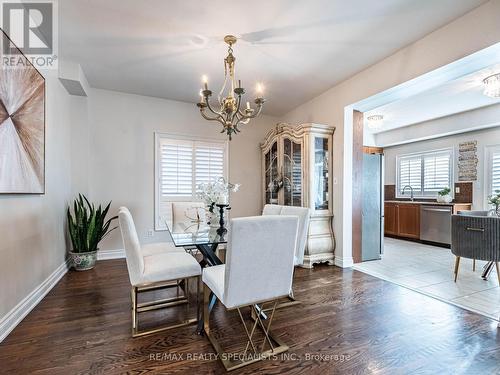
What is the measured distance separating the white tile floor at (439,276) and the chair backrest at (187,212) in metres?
2.38

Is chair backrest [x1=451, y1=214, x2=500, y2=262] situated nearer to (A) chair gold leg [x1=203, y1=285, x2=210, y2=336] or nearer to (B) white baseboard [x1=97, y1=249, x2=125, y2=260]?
(A) chair gold leg [x1=203, y1=285, x2=210, y2=336]

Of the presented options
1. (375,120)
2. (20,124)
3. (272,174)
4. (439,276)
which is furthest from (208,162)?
(439,276)

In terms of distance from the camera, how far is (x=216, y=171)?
14.9 ft

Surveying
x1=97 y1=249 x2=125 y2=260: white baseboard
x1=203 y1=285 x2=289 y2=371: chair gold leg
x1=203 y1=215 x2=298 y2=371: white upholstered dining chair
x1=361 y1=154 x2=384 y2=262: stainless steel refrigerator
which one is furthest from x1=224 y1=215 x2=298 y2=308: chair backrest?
x1=97 y1=249 x2=125 y2=260: white baseboard

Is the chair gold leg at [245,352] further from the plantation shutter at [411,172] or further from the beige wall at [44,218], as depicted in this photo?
the plantation shutter at [411,172]

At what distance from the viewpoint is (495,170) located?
448cm

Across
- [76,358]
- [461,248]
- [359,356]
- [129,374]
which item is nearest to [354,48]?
[461,248]

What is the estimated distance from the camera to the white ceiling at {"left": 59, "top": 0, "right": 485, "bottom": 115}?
2.09 m

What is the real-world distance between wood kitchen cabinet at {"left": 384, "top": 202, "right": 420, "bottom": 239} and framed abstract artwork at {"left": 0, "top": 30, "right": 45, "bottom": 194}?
645cm

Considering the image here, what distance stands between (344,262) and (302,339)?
78.8 inches

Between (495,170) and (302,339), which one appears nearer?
(302,339)

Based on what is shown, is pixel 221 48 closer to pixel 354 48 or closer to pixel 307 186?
pixel 354 48

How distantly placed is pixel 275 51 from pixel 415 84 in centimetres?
164

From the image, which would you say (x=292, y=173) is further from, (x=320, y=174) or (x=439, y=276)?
(x=439, y=276)
